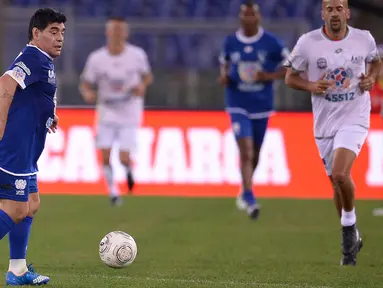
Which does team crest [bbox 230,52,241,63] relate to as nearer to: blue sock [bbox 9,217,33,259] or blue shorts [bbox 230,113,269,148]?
blue shorts [bbox 230,113,269,148]

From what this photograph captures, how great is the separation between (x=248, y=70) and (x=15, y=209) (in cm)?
678

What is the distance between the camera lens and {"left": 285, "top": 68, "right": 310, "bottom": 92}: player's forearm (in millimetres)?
8391

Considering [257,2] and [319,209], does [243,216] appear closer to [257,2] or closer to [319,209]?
[319,209]

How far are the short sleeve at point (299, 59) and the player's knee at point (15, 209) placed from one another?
3102 mm

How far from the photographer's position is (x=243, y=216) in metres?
12.6

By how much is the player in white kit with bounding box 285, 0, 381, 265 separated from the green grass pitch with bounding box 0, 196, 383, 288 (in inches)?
25.9

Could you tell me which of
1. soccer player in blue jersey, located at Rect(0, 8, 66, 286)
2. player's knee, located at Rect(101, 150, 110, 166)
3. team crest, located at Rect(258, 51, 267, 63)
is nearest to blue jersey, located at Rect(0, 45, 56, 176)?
soccer player in blue jersey, located at Rect(0, 8, 66, 286)

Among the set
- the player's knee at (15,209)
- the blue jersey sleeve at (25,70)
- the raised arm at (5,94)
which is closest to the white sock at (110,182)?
the player's knee at (15,209)

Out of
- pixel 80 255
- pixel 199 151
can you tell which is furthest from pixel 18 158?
pixel 199 151

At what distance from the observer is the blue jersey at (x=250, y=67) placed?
12.7 meters

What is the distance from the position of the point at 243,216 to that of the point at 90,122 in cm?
407

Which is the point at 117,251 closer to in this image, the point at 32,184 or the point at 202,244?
the point at 32,184

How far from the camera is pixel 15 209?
21.0 feet

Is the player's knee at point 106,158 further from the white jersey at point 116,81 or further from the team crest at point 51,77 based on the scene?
the team crest at point 51,77
